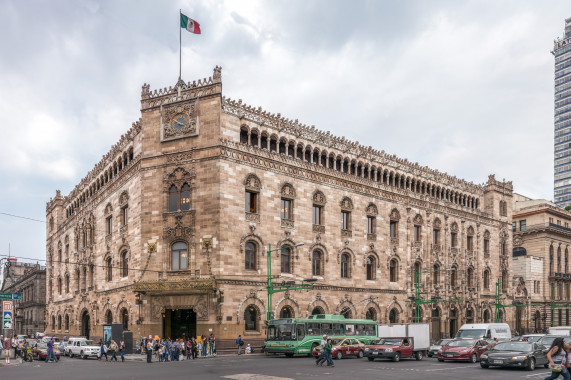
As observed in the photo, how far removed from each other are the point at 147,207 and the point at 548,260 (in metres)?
60.2

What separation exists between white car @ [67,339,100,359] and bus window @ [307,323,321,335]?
53.1 ft

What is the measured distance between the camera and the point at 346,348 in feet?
130

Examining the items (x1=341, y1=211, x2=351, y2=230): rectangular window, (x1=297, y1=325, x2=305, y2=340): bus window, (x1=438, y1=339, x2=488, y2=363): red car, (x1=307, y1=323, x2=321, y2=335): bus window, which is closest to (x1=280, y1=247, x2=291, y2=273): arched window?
(x1=341, y1=211, x2=351, y2=230): rectangular window

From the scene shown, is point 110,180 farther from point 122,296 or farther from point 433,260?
point 433,260

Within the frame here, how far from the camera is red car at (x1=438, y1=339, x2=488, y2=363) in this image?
34.7 m

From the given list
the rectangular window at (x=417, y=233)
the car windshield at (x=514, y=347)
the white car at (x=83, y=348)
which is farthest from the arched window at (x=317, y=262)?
the car windshield at (x=514, y=347)

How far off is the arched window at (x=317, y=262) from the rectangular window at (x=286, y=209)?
4.42m

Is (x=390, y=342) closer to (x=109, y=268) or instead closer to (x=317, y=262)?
(x=317, y=262)

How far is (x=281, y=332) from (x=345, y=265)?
620 inches

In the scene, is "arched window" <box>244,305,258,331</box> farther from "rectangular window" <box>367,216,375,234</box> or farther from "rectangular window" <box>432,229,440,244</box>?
"rectangular window" <box>432,229,440,244</box>

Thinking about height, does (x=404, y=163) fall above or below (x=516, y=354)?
above

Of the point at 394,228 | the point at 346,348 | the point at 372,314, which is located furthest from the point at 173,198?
the point at 394,228

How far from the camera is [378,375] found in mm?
26953

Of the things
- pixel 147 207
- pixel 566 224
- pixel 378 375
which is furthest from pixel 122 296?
pixel 566 224
